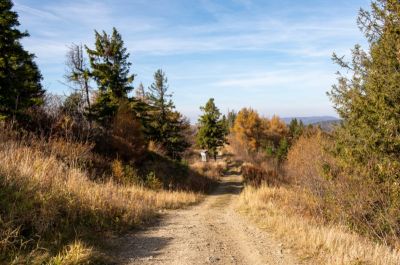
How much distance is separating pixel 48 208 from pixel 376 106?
26.4 ft

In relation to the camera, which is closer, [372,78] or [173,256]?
[173,256]

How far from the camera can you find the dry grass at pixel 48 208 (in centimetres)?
462

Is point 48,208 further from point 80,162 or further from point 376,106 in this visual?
point 376,106

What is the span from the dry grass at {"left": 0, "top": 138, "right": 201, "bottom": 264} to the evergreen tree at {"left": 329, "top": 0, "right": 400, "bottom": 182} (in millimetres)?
6118

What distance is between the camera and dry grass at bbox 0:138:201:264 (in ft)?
15.2

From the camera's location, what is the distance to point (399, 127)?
8203 mm

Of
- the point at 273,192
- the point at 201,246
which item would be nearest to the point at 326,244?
the point at 201,246

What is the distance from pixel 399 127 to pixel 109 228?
24.1 ft

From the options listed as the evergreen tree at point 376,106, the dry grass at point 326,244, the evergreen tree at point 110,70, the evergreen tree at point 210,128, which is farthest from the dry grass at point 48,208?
the evergreen tree at point 210,128

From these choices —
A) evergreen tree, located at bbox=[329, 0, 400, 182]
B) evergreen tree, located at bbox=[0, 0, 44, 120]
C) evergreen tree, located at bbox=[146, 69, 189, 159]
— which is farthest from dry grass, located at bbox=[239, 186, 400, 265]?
evergreen tree, located at bbox=[146, 69, 189, 159]

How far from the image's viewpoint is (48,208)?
18.1 ft

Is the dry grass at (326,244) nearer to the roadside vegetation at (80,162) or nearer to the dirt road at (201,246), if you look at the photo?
the dirt road at (201,246)

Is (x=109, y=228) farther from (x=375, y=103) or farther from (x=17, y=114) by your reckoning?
(x=17, y=114)

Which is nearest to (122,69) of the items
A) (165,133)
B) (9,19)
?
(165,133)
